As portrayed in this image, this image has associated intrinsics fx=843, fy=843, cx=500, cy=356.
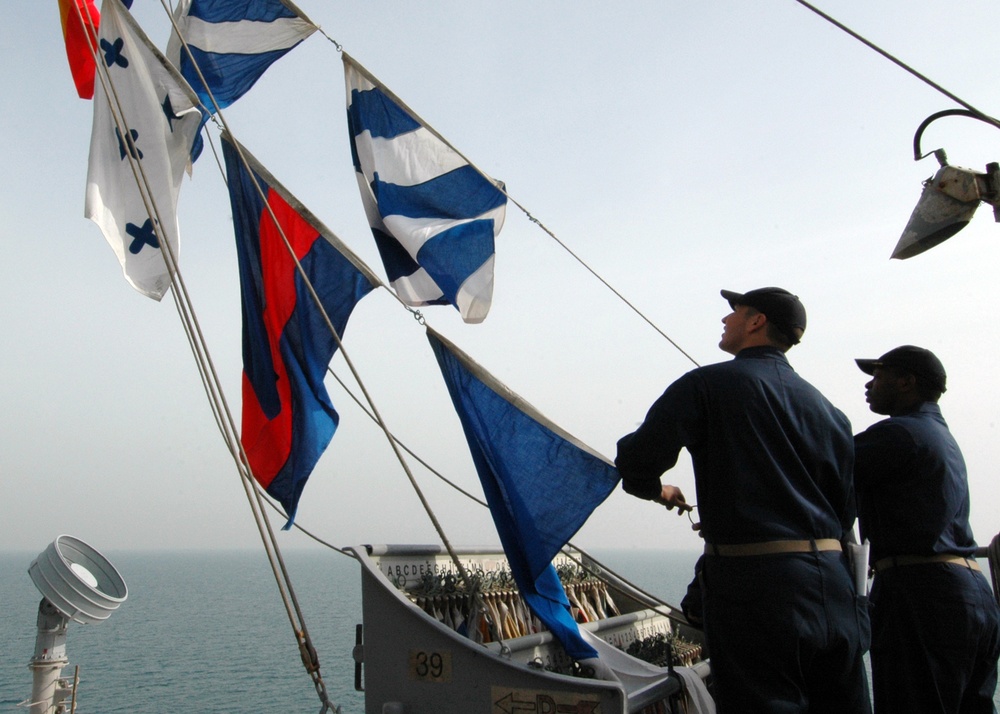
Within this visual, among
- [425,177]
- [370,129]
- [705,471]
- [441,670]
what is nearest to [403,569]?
[441,670]

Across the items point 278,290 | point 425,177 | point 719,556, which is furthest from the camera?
point 425,177

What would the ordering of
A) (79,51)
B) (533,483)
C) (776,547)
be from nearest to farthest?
(776,547) < (533,483) < (79,51)

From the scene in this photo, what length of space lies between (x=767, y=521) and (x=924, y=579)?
1404 millimetres

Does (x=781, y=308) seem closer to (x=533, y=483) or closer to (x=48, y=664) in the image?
(x=533, y=483)

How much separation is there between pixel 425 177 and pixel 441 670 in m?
3.59

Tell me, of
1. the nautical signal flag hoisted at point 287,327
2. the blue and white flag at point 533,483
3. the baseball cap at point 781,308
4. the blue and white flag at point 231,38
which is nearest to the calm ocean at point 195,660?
the nautical signal flag hoisted at point 287,327

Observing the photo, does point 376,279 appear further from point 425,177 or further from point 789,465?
point 789,465

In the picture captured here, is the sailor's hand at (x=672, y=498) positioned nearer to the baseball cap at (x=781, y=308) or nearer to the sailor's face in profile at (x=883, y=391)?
the baseball cap at (x=781, y=308)

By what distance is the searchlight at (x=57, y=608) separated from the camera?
653cm

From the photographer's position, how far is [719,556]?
10.3 ft

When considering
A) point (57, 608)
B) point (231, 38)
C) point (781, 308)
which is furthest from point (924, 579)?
point (57, 608)

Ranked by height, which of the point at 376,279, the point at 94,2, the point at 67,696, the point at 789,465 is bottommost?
the point at 67,696

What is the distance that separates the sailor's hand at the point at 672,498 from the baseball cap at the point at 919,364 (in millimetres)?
1666

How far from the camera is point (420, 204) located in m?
6.26
